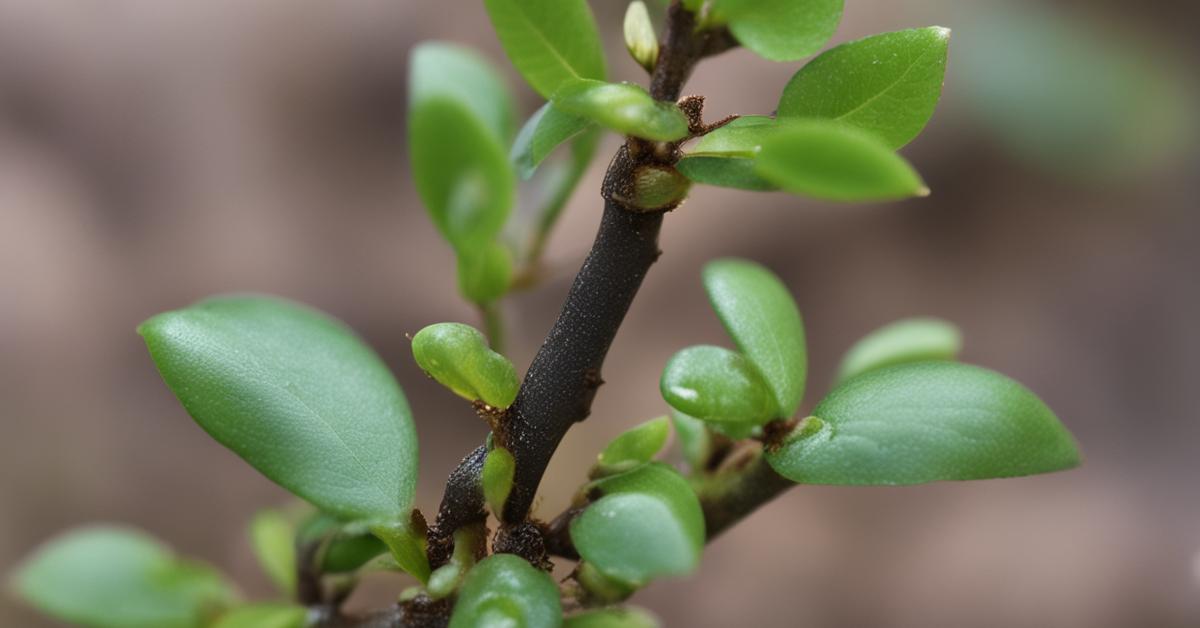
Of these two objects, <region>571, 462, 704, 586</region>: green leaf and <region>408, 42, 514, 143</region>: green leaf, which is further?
<region>408, 42, 514, 143</region>: green leaf

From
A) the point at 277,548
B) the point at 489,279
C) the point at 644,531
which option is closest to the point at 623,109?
the point at 644,531

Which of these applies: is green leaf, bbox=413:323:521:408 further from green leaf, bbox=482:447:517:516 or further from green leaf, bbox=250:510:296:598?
green leaf, bbox=250:510:296:598

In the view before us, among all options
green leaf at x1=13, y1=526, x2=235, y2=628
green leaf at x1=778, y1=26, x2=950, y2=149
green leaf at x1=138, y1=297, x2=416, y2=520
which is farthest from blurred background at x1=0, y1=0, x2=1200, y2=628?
green leaf at x1=778, y1=26, x2=950, y2=149

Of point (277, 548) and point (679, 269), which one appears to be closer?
point (277, 548)

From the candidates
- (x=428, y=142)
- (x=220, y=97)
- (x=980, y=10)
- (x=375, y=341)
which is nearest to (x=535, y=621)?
(x=428, y=142)

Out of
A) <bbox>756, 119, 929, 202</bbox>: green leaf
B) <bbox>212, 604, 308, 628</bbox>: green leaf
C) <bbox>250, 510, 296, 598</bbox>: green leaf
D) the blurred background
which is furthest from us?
the blurred background

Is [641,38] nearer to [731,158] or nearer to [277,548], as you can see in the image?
[731,158]
